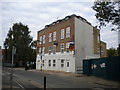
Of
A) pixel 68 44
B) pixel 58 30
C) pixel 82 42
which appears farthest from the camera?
pixel 58 30

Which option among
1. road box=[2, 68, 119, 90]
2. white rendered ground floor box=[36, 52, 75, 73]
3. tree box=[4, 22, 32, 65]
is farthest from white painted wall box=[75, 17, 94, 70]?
tree box=[4, 22, 32, 65]

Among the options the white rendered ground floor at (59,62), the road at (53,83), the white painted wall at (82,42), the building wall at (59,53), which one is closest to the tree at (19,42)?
the building wall at (59,53)

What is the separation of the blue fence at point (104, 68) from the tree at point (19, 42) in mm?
33865

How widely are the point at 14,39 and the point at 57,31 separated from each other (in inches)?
883

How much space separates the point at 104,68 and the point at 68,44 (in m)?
15.5

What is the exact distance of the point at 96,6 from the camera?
15.2 meters

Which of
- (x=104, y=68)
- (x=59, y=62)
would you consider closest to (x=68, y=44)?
(x=59, y=62)

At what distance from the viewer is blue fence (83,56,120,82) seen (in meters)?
19.0

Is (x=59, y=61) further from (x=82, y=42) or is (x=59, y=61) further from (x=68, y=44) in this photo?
(x=82, y=42)

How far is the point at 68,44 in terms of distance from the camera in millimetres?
36344

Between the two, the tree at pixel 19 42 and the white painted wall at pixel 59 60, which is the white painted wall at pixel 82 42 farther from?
the tree at pixel 19 42

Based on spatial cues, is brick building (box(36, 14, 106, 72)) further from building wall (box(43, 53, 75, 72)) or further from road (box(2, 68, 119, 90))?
road (box(2, 68, 119, 90))

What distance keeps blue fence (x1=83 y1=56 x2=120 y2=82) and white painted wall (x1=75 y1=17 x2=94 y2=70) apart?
27.2 ft

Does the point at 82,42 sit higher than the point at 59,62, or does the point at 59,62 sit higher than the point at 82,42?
the point at 82,42
